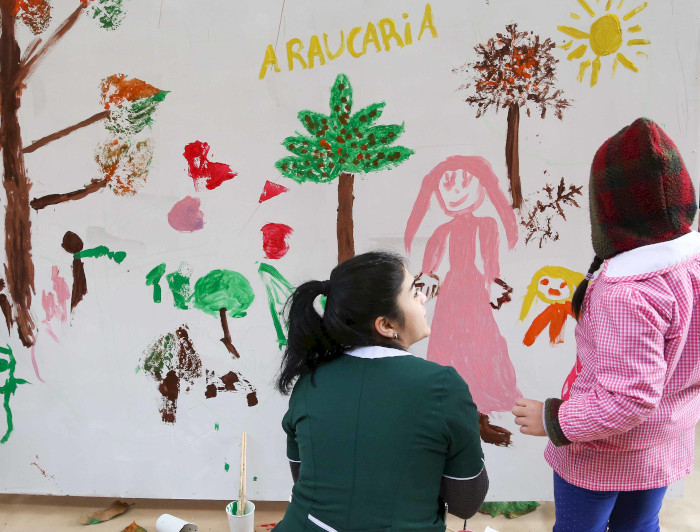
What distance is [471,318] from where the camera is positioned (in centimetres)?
197

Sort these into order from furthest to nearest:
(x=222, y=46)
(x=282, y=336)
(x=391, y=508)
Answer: (x=282, y=336) < (x=222, y=46) < (x=391, y=508)

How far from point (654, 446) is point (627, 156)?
61 cm

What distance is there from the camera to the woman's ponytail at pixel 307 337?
1.14m

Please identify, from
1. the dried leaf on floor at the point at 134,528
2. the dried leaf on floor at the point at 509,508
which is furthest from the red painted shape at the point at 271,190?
the dried leaf on floor at the point at 509,508

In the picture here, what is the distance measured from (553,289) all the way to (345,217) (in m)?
0.75

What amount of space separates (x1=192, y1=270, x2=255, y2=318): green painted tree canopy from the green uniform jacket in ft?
3.25

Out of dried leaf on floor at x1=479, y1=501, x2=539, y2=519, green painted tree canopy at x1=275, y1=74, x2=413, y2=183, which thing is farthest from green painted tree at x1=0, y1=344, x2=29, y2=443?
dried leaf on floor at x1=479, y1=501, x2=539, y2=519

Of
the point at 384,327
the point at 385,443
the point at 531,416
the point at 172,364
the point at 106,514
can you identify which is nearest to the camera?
the point at 385,443

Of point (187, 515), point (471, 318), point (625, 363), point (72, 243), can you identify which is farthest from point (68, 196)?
point (625, 363)

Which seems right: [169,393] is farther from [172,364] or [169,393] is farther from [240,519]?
[240,519]

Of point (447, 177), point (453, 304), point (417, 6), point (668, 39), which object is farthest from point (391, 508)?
point (668, 39)

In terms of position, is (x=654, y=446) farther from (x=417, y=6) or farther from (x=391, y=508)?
(x=417, y=6)

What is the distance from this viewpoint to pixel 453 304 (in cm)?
197

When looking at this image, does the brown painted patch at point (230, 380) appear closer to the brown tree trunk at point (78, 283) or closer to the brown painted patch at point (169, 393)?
the brown painted patch at point (169, 393)
